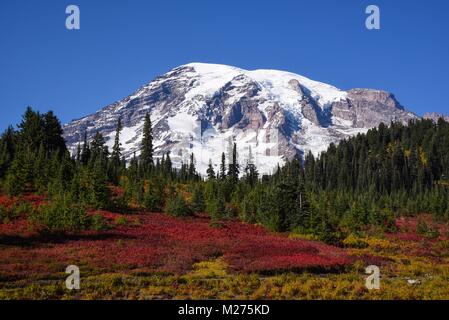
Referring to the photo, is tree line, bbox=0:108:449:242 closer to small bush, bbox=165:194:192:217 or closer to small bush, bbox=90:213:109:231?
small bush, bbox=165:194:192:217

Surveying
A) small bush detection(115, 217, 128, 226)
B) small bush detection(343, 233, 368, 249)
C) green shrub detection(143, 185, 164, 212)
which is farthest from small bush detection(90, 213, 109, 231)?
small bush detection(343, 233, 368, 249)

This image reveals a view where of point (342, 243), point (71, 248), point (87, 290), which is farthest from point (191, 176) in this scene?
point (87, 290)

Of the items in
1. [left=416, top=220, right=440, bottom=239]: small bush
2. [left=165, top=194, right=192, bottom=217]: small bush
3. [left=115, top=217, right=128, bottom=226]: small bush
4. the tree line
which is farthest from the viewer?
[left=416, top=220, right=440, bottom=239]: small bush

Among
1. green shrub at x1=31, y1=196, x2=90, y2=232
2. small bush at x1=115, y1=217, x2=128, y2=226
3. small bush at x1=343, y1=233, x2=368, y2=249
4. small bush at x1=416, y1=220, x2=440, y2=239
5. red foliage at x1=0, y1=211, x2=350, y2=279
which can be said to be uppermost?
green shrub at x1=31, y1=196, x2=90, y2=232

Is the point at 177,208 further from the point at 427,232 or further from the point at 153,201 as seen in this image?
the point at 427,232

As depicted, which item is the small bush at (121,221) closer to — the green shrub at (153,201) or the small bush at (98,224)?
the small bush at (98,224)

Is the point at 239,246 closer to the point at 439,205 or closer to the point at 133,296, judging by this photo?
the point at 133,296

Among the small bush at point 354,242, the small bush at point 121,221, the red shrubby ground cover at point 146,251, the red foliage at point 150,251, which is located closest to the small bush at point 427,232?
the small bush at point 354,242

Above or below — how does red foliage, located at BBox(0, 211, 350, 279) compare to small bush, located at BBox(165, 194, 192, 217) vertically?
below

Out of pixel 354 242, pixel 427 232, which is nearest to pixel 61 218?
pixel 354 242

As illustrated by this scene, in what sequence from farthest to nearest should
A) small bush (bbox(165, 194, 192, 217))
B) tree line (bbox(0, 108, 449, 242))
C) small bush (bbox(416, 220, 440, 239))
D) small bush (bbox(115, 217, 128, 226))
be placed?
small bush (bbox(416, 220, 440, 239))
small bush (bbox(165, 194, 192, 217))
tree line (bbox(0, 108, 449, 242))
small bush (bbox(115, 217, 128, 226))

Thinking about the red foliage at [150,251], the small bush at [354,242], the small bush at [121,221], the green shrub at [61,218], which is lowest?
the small bush at [354,242]

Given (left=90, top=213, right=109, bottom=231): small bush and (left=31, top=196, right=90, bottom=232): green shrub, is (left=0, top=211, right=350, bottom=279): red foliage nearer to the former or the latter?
(left=90, top=213, right=109, bottom=231): small bush

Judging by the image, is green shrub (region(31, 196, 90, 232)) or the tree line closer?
green shrub (region(31, 196, 90, 232))
